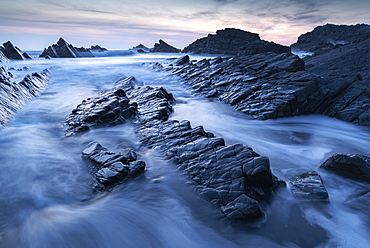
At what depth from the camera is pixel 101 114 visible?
27.7 feet

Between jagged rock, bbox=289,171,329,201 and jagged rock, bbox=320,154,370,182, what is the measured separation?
939 millimetres

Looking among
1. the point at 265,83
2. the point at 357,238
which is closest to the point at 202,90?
the point at 265,83

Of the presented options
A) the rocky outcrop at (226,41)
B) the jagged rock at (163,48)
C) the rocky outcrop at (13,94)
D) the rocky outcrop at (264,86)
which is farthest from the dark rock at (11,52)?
the jagged rock at (163,48)

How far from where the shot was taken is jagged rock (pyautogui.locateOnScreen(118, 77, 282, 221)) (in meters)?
4.08

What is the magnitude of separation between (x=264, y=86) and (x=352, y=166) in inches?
253

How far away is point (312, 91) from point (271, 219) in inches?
312

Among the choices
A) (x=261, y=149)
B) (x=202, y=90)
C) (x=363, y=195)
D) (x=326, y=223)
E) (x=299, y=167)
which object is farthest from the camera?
(x=202, y=90)

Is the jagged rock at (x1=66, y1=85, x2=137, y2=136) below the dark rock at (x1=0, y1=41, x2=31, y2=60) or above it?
below

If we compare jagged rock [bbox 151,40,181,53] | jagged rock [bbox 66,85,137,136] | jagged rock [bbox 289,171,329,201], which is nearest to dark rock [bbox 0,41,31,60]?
jagged rock [bbox 66,85,137,136]

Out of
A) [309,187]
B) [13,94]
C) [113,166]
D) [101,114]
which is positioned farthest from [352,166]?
[13,94]

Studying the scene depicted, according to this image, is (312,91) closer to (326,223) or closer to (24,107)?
(326,223)

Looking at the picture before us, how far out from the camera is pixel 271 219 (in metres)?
4.07

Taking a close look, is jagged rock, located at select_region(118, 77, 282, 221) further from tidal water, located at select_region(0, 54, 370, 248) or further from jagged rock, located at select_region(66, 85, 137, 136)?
jagged rock, located at select_region(66, 85, 137, 136)

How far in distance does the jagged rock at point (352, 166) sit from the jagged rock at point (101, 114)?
6697 mm
